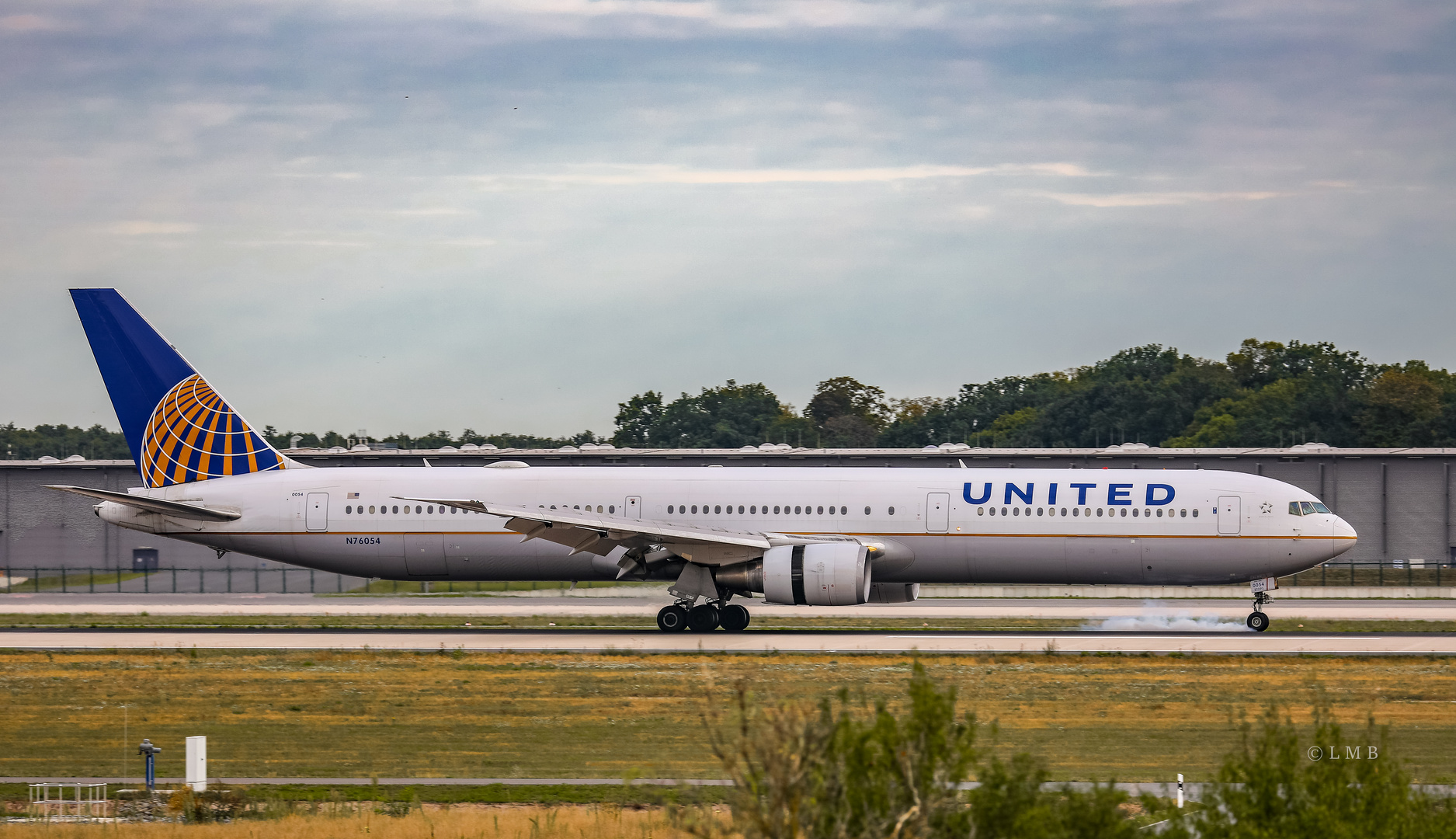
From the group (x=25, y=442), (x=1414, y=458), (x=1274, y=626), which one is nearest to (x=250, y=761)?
(x=1274, y=626)

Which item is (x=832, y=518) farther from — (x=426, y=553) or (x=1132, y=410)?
(x=1132, y=410)

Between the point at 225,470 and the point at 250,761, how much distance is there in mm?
20125

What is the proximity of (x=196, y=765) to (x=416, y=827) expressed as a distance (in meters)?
3.12

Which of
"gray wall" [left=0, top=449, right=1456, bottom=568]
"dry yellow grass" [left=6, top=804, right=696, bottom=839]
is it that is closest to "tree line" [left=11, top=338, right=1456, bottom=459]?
"gray wall" [left=0, top=449, right=1456, bottom=568]

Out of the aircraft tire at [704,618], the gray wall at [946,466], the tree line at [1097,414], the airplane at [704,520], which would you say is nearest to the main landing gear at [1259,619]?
the airplane at [704,520]

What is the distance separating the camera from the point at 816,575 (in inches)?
1211

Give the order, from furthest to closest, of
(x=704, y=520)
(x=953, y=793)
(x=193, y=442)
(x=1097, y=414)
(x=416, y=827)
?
(x=1097, y=414)
(x=193, y=442)
(x=704, y=520)
(x=416, y=827)
(x=953, y=793)

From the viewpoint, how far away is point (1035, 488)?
33844mm

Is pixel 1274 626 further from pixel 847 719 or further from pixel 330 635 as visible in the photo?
pixel 847 719

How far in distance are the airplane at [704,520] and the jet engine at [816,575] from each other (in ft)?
0.16

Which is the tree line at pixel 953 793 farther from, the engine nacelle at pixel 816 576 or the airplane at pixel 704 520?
the airplane at pixel 704 520

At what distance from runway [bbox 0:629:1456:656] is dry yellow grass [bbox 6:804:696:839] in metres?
13.5

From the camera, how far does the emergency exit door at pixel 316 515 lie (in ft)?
116

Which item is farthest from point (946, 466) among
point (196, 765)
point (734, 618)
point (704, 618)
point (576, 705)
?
point (196, 765)
